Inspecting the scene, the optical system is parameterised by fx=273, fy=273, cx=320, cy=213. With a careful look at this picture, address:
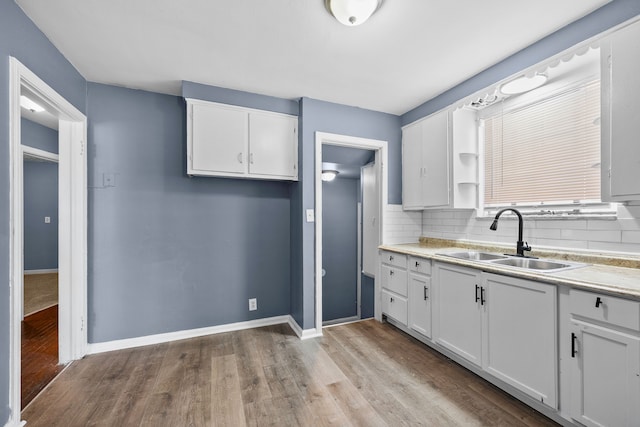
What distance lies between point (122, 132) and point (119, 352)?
2007mm

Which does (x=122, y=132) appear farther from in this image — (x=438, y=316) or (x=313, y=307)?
(x=438, y=316)

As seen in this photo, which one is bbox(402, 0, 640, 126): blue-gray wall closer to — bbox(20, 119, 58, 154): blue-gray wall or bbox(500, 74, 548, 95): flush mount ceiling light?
bbox(500, 74, 548, 95): flush mount ceiling light

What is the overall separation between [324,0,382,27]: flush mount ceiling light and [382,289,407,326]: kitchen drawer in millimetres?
2410

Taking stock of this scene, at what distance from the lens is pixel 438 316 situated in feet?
7.72

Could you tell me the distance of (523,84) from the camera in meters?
2.13

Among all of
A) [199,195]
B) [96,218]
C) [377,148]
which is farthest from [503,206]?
[96,218]

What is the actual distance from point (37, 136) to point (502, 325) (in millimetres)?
5938

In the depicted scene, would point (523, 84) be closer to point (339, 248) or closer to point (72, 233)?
point (339, 248)

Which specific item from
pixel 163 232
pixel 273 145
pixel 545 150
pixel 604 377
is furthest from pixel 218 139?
pixel 604 377

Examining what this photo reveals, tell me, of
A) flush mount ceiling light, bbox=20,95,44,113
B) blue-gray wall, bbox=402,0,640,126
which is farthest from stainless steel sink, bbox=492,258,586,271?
flush mount ceiling light, bbox=20,95,44,113

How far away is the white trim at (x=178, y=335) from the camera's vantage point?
8.09 feet

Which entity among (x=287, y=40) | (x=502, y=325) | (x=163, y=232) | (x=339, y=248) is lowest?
(x=502, y=325)

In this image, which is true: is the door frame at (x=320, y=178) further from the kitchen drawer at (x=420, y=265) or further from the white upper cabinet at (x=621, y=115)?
the white upper cabinet at (x=621, y=115)

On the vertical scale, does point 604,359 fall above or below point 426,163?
below
